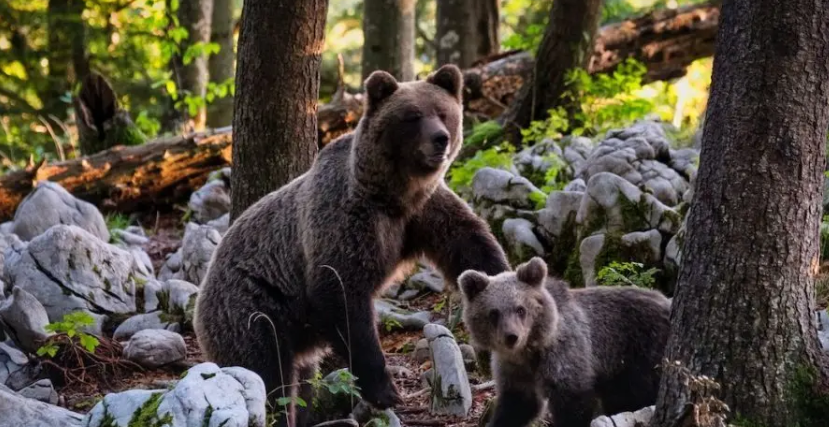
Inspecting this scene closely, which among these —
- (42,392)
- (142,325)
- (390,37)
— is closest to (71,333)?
(42,392)

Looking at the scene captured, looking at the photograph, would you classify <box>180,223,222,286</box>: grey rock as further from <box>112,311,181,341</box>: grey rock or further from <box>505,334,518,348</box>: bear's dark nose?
<box>505,334,518,348</box>: bear's dark nose

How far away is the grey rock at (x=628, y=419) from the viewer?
A: 4.83 meters

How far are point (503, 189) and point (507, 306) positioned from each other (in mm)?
3463

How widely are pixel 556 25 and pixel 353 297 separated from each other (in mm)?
6368

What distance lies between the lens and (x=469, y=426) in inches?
239

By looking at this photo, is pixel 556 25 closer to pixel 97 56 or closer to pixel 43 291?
pixel 43 291

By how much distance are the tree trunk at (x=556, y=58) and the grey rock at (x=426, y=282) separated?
2952mm

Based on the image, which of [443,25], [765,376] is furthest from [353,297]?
[443,25]

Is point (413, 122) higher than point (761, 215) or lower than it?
higher

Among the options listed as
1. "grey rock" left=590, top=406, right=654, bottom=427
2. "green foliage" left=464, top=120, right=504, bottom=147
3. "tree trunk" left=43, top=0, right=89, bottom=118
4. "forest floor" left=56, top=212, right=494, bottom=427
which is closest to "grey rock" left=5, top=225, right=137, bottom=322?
"forest floor" left=56, top=212, right=494, bottom=427

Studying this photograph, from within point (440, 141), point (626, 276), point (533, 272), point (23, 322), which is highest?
point (440, 141)

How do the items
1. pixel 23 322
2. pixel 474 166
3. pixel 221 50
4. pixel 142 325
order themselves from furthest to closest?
pixel 221 50 → pixel 474 166 → pixel 142 325 → pixel 23 322

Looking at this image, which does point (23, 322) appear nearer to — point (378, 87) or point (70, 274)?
point (70, 274)

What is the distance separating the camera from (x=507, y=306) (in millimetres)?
5562
